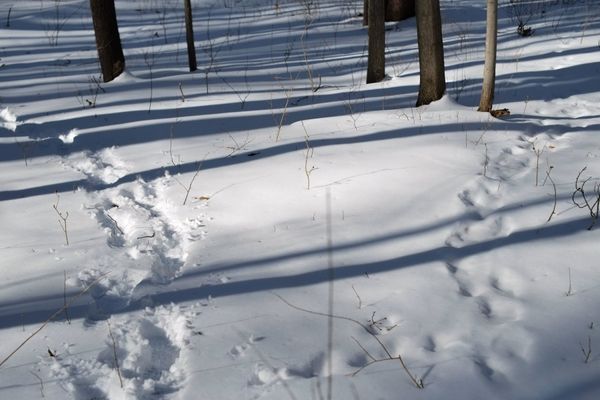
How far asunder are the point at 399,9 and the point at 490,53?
6.69m

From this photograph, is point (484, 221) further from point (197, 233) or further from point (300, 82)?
point (300, 82)

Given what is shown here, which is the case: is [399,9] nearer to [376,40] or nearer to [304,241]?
[376,40]

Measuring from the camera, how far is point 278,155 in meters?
5.17

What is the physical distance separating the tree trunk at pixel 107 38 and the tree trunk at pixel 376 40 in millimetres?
3418

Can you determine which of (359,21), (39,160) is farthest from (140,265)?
(359,21)

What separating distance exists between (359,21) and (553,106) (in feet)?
21.5

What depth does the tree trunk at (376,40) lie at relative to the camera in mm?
7141

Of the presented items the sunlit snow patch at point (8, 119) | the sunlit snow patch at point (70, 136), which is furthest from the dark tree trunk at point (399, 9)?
the sunlit snow patch at point (70, 136)

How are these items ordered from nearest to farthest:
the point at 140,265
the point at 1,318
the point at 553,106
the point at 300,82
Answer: the point at 1,318 → the point at 140,265 → the point at 553,106 → the point at 300,82

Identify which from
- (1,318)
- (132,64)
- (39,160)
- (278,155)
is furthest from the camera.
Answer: (132,64)

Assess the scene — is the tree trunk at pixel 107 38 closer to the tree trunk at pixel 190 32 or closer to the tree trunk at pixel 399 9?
the tree trunk at pixel 190 32

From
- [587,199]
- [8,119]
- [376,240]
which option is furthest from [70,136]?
[587,199]

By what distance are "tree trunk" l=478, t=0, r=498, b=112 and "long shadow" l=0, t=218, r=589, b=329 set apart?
86.9 inches

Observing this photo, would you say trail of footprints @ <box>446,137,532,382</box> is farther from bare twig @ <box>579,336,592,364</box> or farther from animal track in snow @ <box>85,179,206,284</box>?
animal track in snow @ <box>85,179,206,284</box>
